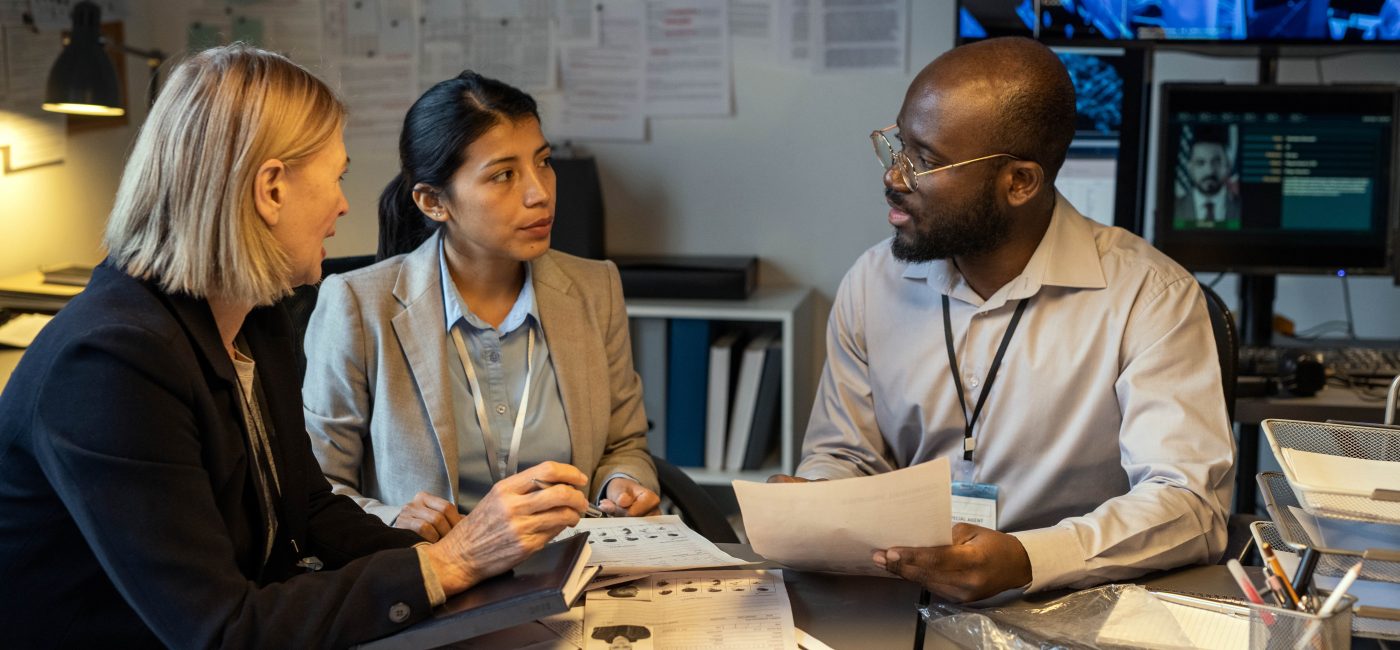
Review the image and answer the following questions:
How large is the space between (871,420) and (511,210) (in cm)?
66

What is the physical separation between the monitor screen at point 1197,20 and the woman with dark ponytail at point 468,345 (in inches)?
52.4

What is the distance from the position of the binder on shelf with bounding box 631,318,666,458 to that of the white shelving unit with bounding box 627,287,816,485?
0.04m

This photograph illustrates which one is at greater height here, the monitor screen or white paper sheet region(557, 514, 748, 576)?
the monitor screen

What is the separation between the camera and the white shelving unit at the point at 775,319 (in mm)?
2957

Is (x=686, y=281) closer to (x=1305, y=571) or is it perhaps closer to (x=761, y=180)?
(x=761, y=180)

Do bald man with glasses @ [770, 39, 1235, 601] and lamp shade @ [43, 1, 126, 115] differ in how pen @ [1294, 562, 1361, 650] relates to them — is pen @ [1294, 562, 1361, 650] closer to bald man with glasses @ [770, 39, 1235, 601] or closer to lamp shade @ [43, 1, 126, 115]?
bald man with glasses @ [770, 39, 1235, 601]

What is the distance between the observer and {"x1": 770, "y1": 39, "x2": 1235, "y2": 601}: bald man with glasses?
1708mm

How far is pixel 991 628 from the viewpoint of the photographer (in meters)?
1.28

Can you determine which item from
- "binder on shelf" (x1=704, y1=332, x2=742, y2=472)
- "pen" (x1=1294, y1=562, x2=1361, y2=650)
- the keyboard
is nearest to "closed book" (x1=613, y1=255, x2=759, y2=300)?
"binder on shelf" (x1=704, y1=332, x2=742, y2=472)

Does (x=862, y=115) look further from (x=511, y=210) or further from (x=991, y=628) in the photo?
(x=991, y=628)

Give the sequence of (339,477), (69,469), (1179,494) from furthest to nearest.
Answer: (339,477) < (1179,494) < (69,469)

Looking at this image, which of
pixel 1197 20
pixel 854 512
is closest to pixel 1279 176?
pixel 1197 20

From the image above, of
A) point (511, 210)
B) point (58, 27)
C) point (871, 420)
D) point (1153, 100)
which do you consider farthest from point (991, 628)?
point (58, 27)

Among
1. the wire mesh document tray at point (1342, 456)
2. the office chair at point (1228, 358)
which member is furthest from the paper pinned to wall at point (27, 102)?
the wire mesh document tray at point (1342, 456)
